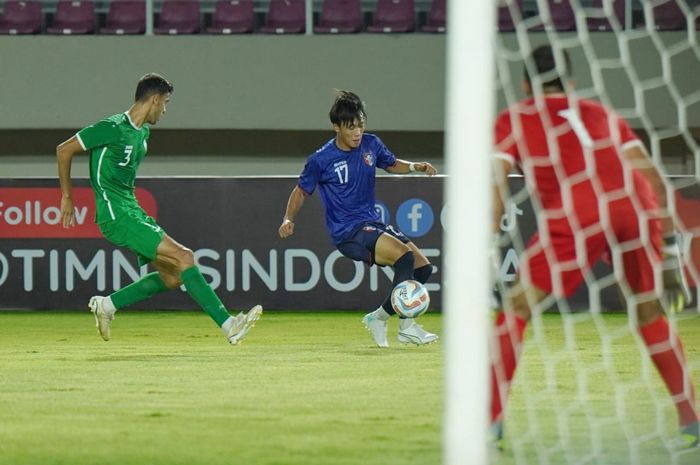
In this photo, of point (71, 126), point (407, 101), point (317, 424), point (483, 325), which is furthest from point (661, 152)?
point (483, 325)

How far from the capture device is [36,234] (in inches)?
484

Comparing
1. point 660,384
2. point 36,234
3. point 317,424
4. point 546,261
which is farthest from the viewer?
point 36,234

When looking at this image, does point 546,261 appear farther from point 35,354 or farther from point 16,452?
point 35,354

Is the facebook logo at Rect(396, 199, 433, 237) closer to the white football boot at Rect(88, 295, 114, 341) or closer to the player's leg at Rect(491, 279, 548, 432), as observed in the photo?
the white football boot at Rect(88, 295, 114, 341)

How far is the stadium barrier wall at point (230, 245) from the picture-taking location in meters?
12.2

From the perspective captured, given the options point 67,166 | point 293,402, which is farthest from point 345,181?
point 293,402

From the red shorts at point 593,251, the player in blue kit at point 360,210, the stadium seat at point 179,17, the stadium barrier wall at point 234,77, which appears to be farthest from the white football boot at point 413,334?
the stadium seat at point 179,17

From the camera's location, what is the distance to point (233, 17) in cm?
1822

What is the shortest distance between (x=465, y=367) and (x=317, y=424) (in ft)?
6.43

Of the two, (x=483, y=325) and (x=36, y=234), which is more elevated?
(x=483, y=325)

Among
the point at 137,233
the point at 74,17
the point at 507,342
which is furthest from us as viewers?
the point at 74,17

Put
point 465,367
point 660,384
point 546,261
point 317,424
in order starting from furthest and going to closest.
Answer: point 660,384 < point 317,424 < point 546,261 < point 465,367

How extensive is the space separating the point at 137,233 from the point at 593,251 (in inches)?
174

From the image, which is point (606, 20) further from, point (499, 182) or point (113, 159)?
point (499, 182)
